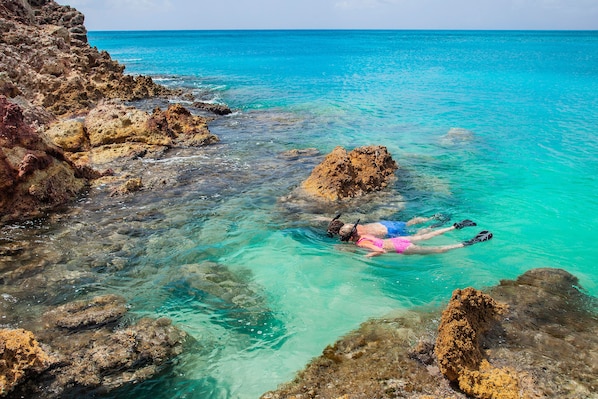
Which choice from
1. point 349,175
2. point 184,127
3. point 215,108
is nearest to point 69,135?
point 184,127

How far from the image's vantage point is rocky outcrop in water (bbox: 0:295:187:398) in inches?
207

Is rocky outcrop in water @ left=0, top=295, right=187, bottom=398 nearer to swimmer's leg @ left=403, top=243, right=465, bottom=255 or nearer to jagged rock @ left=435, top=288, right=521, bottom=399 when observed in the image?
jagged rock @ left=435, top=288, right=521, bottom=399

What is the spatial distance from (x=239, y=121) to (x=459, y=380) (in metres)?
19.8

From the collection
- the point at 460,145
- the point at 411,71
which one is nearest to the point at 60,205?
the point at 460,145

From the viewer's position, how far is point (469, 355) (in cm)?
541

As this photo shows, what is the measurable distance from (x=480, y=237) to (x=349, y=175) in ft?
13.5

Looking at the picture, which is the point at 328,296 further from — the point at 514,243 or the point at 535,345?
the point at 514,243

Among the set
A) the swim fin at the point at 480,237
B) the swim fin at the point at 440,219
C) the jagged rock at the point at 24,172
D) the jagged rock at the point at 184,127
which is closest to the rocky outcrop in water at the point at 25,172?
the jagged rock at the point at 24,172

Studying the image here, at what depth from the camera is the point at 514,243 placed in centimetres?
1046

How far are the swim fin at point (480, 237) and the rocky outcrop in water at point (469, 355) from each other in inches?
117

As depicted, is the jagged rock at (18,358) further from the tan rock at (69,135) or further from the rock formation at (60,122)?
the tan rock at (69,135)

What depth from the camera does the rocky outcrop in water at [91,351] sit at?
5262 millimetres

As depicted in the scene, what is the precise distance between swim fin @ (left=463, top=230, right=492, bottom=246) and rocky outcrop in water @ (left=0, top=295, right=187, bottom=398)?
23.1ft

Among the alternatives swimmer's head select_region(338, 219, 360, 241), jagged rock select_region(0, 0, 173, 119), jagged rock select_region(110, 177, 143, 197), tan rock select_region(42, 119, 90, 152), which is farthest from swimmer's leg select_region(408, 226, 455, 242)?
jagged rock select_region(0, 0, 173, 119)
